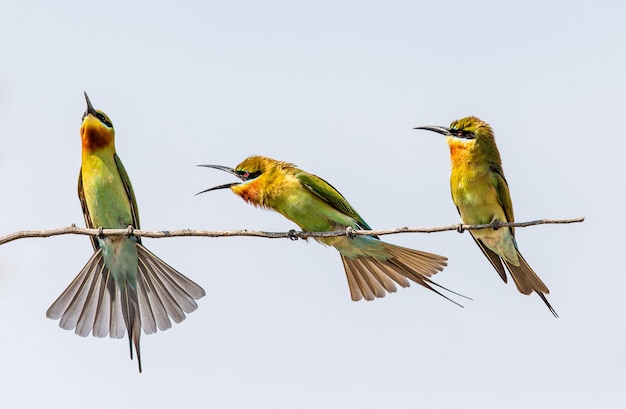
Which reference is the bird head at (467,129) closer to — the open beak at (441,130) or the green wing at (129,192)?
the open beak at (441,130)

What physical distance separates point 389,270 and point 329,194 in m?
0.41

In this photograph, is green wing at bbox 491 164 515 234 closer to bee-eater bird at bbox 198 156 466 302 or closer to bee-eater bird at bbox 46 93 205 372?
bee-eater bird at bbox 198 156 466 302

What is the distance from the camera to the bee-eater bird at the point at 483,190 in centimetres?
396

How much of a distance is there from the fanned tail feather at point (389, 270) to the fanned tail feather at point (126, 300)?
67 centimetres

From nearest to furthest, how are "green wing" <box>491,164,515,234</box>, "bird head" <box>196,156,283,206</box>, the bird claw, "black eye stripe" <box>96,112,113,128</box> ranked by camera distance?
the bird claw < "bird head" <box>196,156,283,206</box> < "green wing" <box>491,164,515,234</box> < "black eye stripe" <box>96,112,113,128</box>

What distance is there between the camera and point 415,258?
3732 mm

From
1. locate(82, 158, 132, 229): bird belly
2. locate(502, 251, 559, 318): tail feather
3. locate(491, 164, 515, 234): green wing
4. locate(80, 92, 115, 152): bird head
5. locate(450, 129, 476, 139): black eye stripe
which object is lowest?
locate(502, 251, 559, 318): tail feather

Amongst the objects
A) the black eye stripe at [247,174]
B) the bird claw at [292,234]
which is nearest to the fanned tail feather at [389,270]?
the bird claw at [292,234]

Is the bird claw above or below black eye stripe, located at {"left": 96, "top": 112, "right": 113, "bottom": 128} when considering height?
below

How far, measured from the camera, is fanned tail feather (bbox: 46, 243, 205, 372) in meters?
3.83

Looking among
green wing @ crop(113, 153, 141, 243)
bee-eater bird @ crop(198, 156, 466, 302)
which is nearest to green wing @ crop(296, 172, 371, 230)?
bee-eater bird @ crop(198, 156, 466, 302)

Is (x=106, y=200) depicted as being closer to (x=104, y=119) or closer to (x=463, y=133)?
(x=104, y=119)

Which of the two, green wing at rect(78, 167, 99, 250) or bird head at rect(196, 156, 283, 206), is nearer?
bird head at rect(196, 156, 283, 206)

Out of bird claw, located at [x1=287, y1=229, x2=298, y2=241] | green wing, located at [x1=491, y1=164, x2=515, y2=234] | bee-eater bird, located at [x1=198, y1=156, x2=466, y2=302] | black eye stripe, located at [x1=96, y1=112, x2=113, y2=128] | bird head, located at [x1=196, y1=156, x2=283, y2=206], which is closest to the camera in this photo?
bird claw, located at [x1=287, y1=229, x2=298, y2=241]
